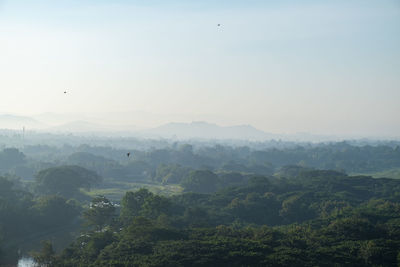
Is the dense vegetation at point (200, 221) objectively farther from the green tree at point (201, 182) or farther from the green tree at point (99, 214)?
the green tree at point (201, 182)

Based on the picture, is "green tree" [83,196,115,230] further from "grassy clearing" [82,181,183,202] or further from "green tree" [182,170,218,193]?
"green tree" [182,170,218,193]

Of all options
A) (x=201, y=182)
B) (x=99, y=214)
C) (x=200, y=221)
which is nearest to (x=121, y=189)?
(x=201, y=182)

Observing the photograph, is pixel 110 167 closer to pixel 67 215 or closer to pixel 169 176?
pixel 169 176

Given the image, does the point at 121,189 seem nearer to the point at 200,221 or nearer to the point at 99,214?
the point at 99,214

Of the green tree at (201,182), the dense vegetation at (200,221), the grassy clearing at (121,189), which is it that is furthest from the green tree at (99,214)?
the green tree at (201,182)

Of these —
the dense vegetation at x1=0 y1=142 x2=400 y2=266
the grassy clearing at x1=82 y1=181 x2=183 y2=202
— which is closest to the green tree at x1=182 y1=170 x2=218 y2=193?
the dense vegetation at x1=0 y1=142 x2=400 y2=266

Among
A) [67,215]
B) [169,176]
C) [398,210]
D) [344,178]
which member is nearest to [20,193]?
[67,215]

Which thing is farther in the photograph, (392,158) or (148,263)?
(392,158)

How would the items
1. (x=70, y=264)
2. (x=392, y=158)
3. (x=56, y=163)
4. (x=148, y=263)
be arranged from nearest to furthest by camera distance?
1. (x=148, y=263)
2. (x=70, y=264)
3. (x=56, y=163)
4. (x=392, y=158)

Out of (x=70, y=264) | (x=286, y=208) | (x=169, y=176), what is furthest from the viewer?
(x=169, y=176)
